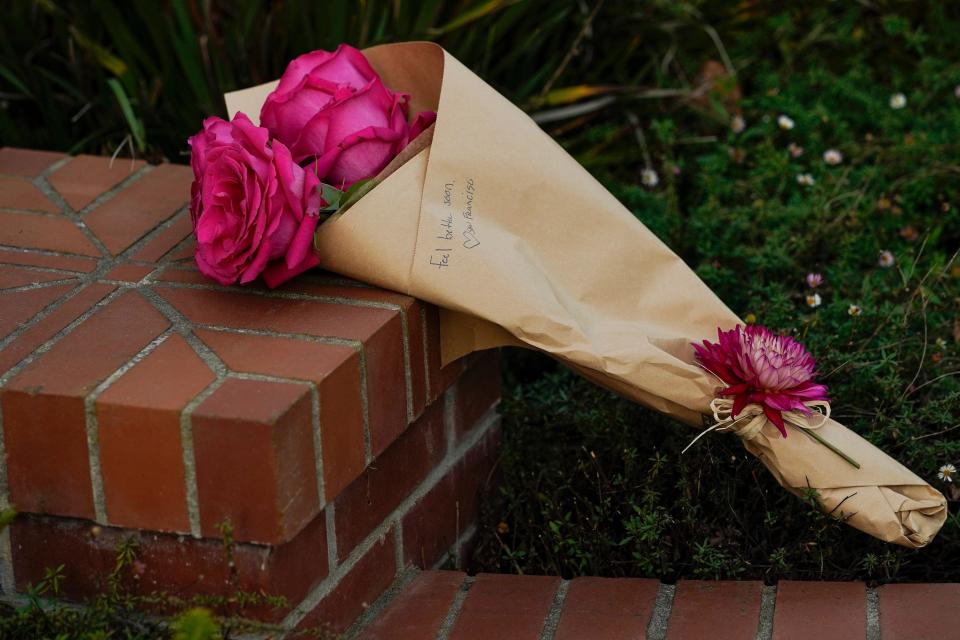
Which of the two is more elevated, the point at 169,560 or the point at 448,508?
the point at 169,560

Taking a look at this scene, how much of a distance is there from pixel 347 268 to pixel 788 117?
5.50 ft

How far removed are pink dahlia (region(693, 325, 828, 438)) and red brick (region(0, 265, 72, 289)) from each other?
98 centimetres

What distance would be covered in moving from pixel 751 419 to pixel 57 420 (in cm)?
95

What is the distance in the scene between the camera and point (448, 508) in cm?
187

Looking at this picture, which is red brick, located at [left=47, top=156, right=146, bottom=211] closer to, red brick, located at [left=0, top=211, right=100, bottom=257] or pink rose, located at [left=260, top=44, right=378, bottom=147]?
red brick, located at [left=0, top=211, right=100, bottom=257]

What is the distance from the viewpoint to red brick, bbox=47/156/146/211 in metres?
1.94

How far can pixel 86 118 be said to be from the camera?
2.70 meters

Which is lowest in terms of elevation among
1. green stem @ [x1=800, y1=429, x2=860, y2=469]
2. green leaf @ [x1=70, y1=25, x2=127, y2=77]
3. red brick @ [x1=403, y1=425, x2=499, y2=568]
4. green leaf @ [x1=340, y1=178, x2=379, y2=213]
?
red brick @ [x1=403, y1=425, x2=499, y2=568]

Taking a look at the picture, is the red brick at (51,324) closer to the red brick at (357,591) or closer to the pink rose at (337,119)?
the pink rose at (337,119)

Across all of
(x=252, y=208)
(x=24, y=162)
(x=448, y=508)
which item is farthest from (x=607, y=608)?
(x=24, y=162)

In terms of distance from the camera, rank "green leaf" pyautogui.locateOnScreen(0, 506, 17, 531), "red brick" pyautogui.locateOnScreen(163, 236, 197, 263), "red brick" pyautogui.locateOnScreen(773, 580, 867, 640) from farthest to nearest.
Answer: "red brick" pyautogui.locateOnScreen(163, 236, 197, 263), "red brick" pyautogui.locateOnScreen(773, 580, 867, 640), "green leaf" pyautogui.locateOnScreen(0, 506, 17, 531)

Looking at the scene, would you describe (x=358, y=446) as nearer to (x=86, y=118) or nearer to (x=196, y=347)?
(x=196, y=347)

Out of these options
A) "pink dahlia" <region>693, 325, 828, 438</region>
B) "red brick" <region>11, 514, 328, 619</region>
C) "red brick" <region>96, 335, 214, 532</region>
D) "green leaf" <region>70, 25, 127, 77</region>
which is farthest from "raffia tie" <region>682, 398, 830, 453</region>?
"green leaf" <region>70, 25, 127, 77</region>

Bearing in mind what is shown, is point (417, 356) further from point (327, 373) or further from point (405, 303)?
point (327, 373)
